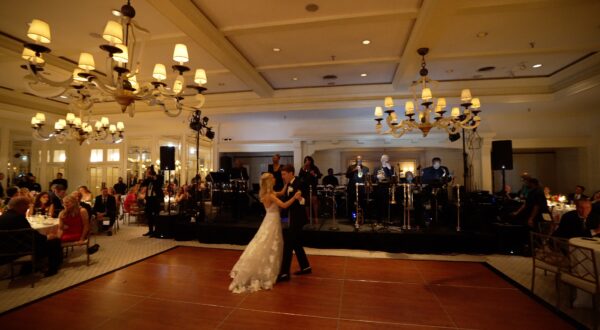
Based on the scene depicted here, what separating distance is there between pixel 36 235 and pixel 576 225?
287 inches

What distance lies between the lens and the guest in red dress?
451 centimetres

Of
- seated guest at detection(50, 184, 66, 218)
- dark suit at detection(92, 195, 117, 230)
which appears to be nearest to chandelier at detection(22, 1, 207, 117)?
seated guest at detection(50, 184, 66, 218)

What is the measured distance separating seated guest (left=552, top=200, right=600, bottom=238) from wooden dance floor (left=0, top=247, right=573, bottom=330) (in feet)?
3.32

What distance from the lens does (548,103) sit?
7.32m

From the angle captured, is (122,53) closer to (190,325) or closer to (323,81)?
(190,325)

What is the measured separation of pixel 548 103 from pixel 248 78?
303 inches

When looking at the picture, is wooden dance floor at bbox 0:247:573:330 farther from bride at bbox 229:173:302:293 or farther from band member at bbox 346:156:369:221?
band member at bbox 346:156:369:221

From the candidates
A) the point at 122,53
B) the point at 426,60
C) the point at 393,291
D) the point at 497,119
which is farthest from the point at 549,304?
the point at 497,119

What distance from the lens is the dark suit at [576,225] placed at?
3.54 meters

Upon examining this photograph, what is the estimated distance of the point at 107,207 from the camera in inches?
280

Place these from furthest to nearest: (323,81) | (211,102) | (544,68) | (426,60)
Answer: (211,102)
(323,81)
(544,68)
(426,60)

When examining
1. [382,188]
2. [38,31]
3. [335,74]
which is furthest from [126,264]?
[335,74]

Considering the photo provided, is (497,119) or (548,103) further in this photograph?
(497,119)

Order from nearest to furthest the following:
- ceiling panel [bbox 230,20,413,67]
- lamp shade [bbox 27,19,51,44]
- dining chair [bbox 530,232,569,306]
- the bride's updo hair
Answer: lamp shade [bbox 27,19,51,44], dining chair [bbox 530,232,569,306], the bride's updo hair, ceiling panel [bbox 230,20,413,67]
